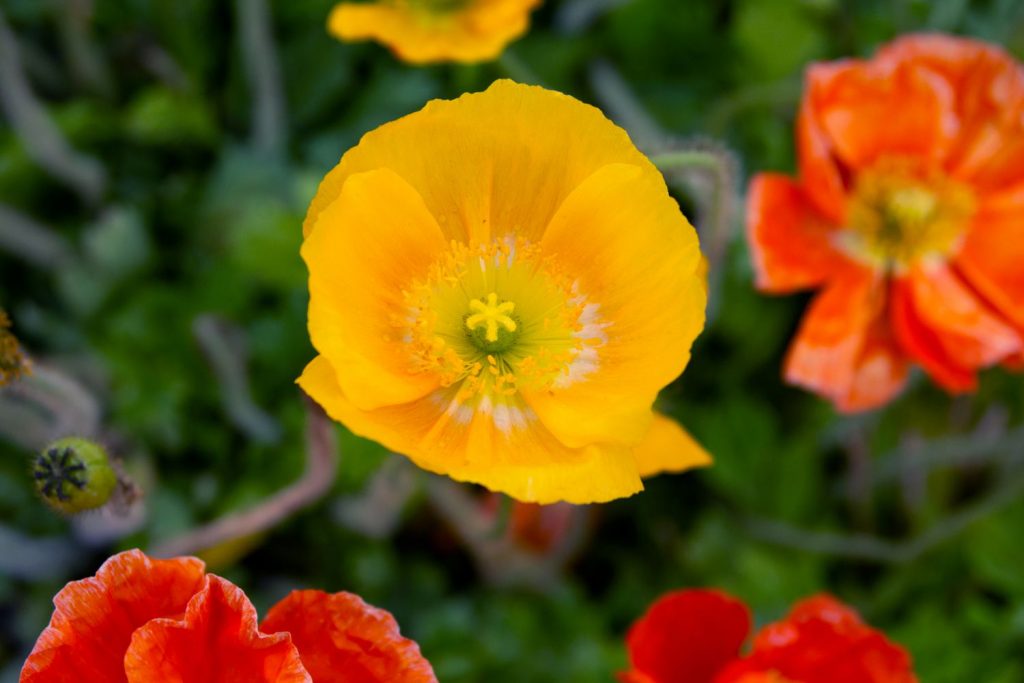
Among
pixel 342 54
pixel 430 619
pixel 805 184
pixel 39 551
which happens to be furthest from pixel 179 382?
pixel 805 184

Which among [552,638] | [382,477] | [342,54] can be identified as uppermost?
[342,54]

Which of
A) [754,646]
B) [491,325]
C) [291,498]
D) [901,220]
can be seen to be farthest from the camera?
[901,220]

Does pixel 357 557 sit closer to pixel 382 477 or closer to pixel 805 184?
pixel 382 477

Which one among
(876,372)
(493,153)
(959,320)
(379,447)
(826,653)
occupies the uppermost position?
(493,153)

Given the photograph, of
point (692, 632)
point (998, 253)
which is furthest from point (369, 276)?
point (998, 253)

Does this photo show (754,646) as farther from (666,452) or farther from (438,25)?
(438,25)

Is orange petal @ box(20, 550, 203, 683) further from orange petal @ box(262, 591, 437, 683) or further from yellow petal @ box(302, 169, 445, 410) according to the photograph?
yellow petal @ box(302, 169, 445, 410)
